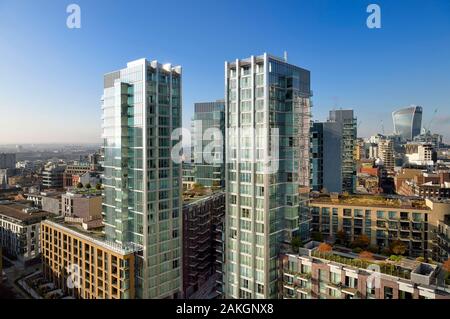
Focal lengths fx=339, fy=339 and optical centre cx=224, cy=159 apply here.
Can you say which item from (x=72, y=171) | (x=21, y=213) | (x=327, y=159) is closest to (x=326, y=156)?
(x=327, y=159)

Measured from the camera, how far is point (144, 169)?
11328mm

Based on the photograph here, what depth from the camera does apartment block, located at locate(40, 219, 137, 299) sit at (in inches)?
440

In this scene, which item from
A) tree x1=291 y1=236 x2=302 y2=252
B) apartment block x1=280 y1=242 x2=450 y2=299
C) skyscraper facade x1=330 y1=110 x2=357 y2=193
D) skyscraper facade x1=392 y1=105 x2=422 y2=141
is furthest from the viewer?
skyscraper facade x1=392 y1=105 x2=422 y2=141

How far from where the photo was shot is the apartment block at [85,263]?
11.2 meters

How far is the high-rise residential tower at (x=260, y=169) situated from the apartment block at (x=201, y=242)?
1.90 meters

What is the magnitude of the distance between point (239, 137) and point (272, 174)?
5.29 ft

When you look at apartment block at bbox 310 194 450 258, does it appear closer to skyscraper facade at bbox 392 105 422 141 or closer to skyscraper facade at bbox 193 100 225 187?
skyscraper facade at bbox 193 100 225 187

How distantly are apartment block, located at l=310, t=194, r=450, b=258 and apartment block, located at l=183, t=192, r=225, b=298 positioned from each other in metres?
4.67

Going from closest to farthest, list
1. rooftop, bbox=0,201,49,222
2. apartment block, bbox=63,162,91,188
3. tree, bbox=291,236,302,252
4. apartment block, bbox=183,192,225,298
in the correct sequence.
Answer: tree, bbox=291,236,302,252
apartment block, bbox=183,192,225,298
rooftop, bbox=0,201,49,222
apartment block, bbox=63,162,91,188

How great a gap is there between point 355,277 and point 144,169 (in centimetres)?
710

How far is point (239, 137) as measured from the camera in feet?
36.4

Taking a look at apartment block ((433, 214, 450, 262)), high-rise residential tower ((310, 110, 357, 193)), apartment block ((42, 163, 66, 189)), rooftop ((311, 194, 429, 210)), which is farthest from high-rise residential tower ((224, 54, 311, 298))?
apartment block ((42, 163, 66, 189))
